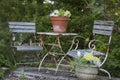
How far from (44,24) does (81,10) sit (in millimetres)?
1090

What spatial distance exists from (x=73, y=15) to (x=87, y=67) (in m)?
2.46

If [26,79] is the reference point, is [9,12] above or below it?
above

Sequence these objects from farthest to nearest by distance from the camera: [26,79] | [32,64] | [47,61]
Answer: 1. [47,61]
2. [32,64]
3. [26,79]

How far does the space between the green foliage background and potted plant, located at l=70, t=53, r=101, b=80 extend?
670 mm

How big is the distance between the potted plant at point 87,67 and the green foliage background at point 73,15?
67 centimetres

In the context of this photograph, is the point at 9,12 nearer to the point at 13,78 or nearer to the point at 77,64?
the point at 13,78

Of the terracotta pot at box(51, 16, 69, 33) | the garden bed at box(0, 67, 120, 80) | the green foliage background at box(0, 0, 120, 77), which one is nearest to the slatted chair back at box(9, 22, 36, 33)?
the green foliage background at box(0, 0, 120, 77)

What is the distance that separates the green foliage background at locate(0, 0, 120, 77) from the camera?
505 centimetres

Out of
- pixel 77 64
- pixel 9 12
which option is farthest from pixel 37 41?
pixel 77 64

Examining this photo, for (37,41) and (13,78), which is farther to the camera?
(37,41)

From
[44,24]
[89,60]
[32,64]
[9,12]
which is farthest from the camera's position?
[9,12]

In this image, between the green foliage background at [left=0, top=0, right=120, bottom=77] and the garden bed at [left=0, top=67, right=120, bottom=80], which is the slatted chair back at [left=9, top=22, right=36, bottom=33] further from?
the garden bed at [left=0, top=67, right=120, bottom=80]

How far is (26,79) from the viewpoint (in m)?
4.64

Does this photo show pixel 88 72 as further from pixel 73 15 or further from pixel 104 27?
pixel 73 15
